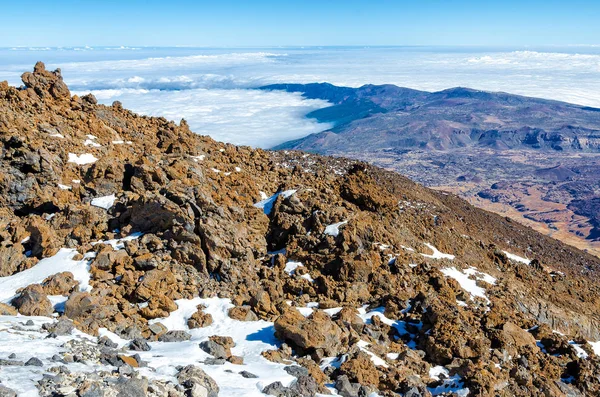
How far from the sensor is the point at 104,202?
20750mm

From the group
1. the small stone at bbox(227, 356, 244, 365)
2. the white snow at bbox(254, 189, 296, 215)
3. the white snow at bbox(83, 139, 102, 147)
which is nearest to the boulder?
the small stone at bbox(227, 356, 244, 365)

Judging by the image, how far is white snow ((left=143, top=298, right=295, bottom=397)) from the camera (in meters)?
11.5

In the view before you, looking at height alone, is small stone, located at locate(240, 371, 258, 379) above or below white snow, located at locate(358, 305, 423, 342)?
above

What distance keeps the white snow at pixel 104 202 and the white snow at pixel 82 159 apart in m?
3.10

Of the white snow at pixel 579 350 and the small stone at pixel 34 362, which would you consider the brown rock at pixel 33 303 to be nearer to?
the small stone at pixel 34 362

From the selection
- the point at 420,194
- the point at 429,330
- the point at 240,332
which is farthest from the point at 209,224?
the point at 420,194

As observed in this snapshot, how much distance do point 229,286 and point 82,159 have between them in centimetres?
1178

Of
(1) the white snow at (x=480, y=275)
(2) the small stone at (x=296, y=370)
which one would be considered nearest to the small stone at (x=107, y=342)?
(2) the small stone at (x=296, y=370)

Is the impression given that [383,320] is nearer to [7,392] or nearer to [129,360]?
[129,360]

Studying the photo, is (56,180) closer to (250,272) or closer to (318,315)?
(250,272)

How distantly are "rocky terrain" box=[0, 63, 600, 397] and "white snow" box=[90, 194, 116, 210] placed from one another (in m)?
0.18

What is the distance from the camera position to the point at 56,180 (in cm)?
2139

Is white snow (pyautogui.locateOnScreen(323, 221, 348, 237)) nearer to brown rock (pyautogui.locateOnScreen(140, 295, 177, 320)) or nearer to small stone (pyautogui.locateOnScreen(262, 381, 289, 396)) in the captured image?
brown rock (pyautogui.locateOnScreen(140, 295, 177, 320))

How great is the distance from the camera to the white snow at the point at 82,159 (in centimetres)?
2278
